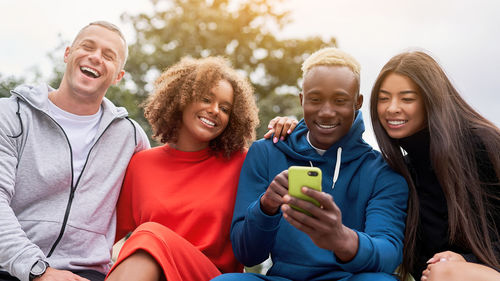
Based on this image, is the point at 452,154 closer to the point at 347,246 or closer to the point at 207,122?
the point at 347,246

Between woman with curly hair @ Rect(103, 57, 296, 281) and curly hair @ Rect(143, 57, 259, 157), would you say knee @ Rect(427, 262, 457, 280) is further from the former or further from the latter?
curly hair @ Rect(143, 57, 259, 157)

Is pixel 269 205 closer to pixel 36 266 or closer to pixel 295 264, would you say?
pixel 295 264

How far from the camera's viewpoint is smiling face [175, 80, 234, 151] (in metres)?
3.39

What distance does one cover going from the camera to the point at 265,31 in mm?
17891

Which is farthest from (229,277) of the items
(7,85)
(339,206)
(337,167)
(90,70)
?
(7,85)

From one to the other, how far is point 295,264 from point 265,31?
15886 mm

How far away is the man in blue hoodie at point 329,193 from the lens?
2.49 metres

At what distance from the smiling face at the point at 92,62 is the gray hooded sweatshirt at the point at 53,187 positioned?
0.25 metres

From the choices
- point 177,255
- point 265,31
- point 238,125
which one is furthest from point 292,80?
point 177,255

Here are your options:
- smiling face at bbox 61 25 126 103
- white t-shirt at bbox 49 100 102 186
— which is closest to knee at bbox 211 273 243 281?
white t-shirt at bbox 49 100 102 186

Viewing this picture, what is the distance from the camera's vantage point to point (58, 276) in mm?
2775

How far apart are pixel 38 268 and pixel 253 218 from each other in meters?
1.30

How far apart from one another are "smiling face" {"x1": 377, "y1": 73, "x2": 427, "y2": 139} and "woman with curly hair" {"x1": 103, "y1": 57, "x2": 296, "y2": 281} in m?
0.70

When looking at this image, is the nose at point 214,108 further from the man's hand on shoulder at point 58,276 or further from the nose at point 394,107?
the man's hand on shoulder at point 58,276
